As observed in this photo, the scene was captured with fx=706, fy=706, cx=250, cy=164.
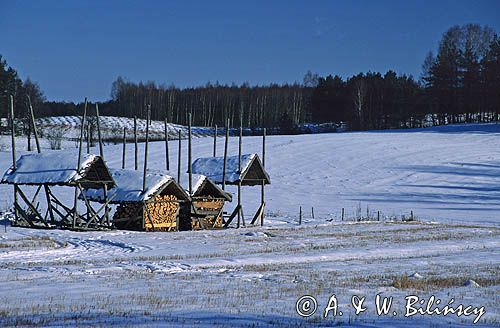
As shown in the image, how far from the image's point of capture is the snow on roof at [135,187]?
3400 cm

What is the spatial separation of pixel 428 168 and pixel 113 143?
38.4 meters

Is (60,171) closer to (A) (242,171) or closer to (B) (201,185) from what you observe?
(B) (201,185)

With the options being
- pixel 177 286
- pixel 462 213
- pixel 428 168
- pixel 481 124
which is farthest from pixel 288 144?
pixel 177 286

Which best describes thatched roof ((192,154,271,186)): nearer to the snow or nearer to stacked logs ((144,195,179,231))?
stacked logs ((144,195,179,231))

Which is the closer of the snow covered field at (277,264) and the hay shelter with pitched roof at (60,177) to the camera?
the snow covered field at (277,264)

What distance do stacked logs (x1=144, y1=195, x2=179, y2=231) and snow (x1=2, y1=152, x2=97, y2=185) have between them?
12.8 ft

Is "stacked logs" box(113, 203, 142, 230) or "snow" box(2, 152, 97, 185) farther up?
"snow" box(2, 152, 97, 185)

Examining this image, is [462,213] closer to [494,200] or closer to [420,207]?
[420,207]

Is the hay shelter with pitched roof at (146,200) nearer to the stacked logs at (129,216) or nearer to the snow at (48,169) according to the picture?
the stacked logs at (129,216)

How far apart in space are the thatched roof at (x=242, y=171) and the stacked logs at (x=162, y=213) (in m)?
4.64

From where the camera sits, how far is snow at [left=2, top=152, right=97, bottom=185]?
32.0 m

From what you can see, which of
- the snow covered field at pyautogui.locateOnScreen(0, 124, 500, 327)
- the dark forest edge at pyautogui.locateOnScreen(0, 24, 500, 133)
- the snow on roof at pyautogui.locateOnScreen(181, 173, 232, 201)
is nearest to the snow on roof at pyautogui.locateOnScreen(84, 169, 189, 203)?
the snow on roof at pyautogui.locateOnScreen(181, 173, 232, 201)

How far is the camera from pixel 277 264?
2045 centimetres

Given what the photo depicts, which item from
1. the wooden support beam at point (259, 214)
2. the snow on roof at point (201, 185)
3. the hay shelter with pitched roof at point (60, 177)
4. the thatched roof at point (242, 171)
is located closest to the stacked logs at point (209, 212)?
the snow on roof at point (201, 185)
